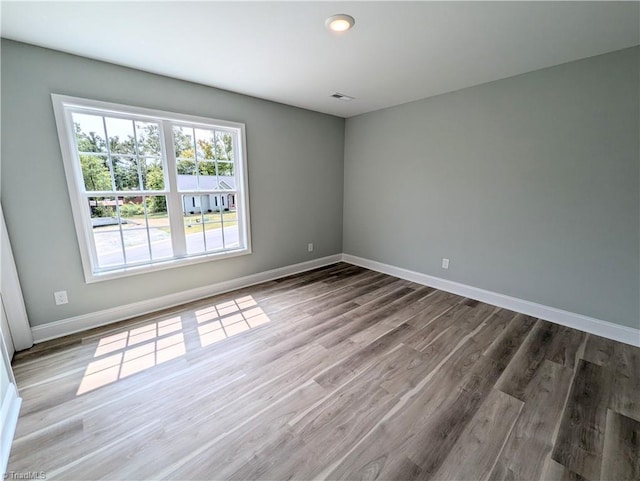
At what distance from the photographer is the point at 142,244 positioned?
9.14ft

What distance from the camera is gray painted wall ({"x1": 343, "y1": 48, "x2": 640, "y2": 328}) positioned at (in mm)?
Answer: 2254

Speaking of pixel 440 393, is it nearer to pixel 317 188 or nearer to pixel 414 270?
pixel 414 270

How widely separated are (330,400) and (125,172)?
2755 millimetres

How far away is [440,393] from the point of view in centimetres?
180

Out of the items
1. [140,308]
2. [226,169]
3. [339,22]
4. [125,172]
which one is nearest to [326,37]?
[339,22]

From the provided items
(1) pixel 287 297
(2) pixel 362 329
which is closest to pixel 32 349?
(1) pixel 287 297

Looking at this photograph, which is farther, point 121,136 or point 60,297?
point 121,136

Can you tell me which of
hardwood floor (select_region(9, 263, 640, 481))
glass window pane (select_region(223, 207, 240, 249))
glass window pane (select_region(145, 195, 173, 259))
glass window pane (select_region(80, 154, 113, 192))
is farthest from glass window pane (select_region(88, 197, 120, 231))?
glass window pane (select_region(223, 207, 240, 249))

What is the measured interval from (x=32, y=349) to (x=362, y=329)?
2869 mm

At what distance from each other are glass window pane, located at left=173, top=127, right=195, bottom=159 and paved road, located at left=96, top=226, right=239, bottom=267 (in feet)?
2.69

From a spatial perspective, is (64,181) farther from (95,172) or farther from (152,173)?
(152,173)

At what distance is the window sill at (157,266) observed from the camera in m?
2.52

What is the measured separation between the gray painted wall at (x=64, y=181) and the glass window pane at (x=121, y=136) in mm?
191

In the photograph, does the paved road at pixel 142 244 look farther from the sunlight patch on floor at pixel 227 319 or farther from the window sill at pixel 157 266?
the sunlight patch on floor at pixel 227 319
